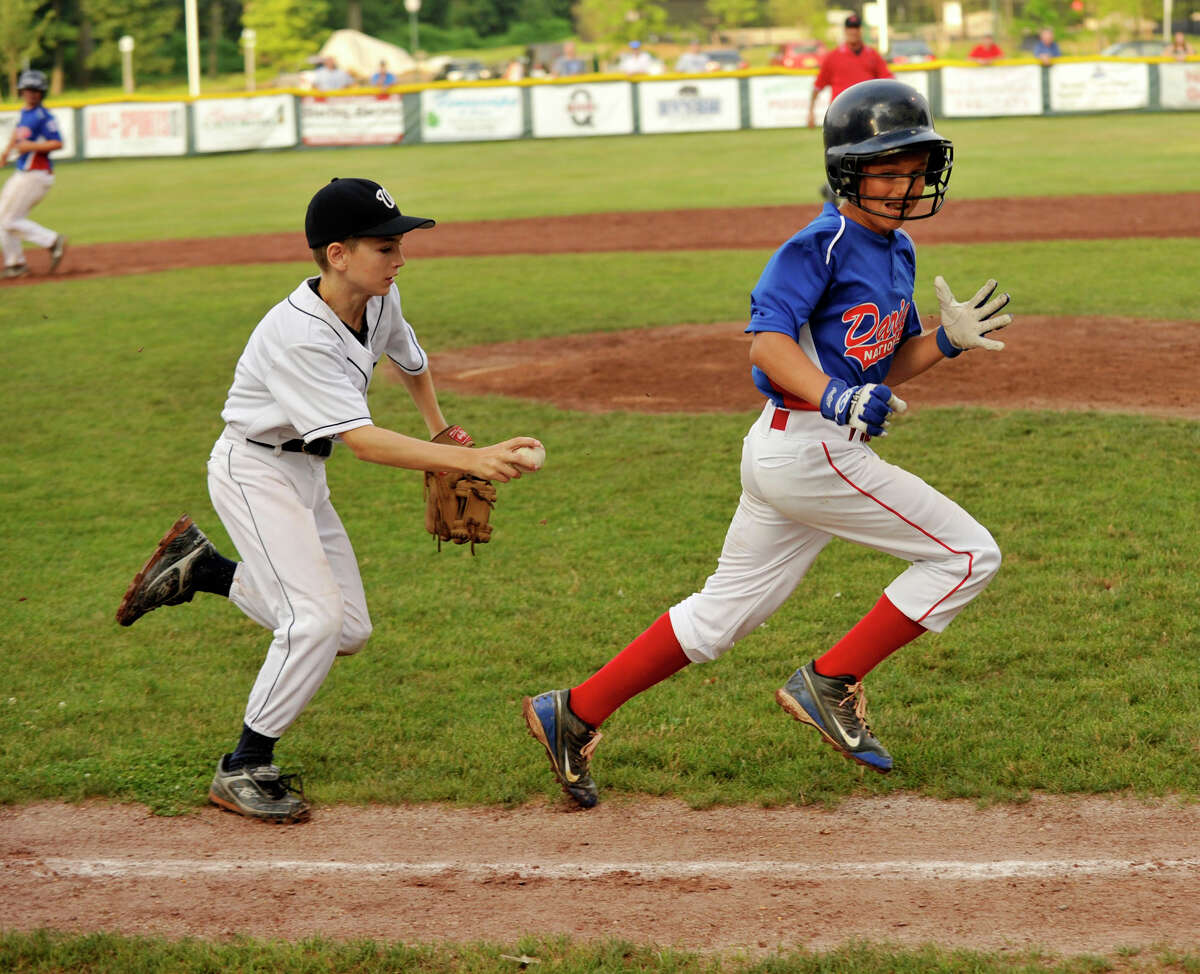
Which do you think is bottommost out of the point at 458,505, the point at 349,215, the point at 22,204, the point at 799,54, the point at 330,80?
the point at 458,505

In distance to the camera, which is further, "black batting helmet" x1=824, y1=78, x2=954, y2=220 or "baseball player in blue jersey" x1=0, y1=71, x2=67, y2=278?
"baseball player in blue jersey" x1=0, y1=71, x2=67, y2=278

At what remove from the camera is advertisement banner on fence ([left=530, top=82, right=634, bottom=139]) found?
34188 millimetres

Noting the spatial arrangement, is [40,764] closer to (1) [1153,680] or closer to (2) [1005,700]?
(2) [1005,700]

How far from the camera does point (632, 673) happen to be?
13.8 feet

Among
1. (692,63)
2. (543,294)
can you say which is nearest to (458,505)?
(543,294)

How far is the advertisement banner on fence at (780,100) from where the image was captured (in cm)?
3316

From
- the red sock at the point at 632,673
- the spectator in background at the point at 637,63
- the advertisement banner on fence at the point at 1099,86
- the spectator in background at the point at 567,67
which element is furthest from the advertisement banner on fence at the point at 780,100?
the spectator in background at the point at 567,67

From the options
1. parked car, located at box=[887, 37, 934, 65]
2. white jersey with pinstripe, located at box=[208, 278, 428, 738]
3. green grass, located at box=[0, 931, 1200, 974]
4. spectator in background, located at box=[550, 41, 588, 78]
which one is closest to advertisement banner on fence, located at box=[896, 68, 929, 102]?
parked car, located at box=[887, 37, 934, 65]

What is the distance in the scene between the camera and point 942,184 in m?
4.07

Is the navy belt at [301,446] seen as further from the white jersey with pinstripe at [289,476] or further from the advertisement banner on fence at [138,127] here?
the advertisement banner on fence at [138,127]

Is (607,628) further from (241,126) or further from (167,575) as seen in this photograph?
(241,126)

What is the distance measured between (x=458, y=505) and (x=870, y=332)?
138 cm

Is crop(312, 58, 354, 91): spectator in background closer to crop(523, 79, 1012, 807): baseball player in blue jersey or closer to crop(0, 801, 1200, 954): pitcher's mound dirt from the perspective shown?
crop(523, 79, 1012, 807): baseball player in blue jersey

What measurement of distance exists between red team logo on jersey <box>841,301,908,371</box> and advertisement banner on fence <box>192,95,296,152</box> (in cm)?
3196
